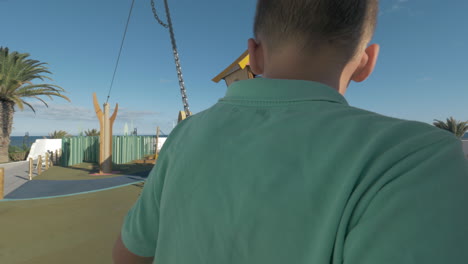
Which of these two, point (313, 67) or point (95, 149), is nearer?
point (313, 67)

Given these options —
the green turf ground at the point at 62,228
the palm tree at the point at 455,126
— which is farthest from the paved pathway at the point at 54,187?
the palm tree at the point at 455,126

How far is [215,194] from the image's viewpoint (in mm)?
583

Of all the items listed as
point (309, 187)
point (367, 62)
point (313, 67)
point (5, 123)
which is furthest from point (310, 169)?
point (5, 123)

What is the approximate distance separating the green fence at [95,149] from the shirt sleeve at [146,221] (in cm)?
1631

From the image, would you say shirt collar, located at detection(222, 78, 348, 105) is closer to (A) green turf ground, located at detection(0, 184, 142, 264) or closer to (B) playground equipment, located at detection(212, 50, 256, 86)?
(B) playground equipment, located at detection(212, 50, 256, 86)

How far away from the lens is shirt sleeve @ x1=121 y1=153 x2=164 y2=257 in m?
0.83

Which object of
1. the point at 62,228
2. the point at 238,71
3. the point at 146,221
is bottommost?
the point at 62,228

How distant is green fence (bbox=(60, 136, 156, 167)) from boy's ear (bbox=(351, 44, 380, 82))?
1685 centimetres

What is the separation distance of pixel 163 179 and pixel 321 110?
523mm

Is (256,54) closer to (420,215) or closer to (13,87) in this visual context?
(420,215)

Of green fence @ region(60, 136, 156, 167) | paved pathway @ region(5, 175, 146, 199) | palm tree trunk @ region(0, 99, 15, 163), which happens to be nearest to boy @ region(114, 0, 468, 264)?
paved pathway @ region(5, 175, 146, 199)

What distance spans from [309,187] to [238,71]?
2.52 metres

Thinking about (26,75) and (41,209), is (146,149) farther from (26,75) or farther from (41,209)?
(41,209)

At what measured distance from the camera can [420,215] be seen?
37cm
